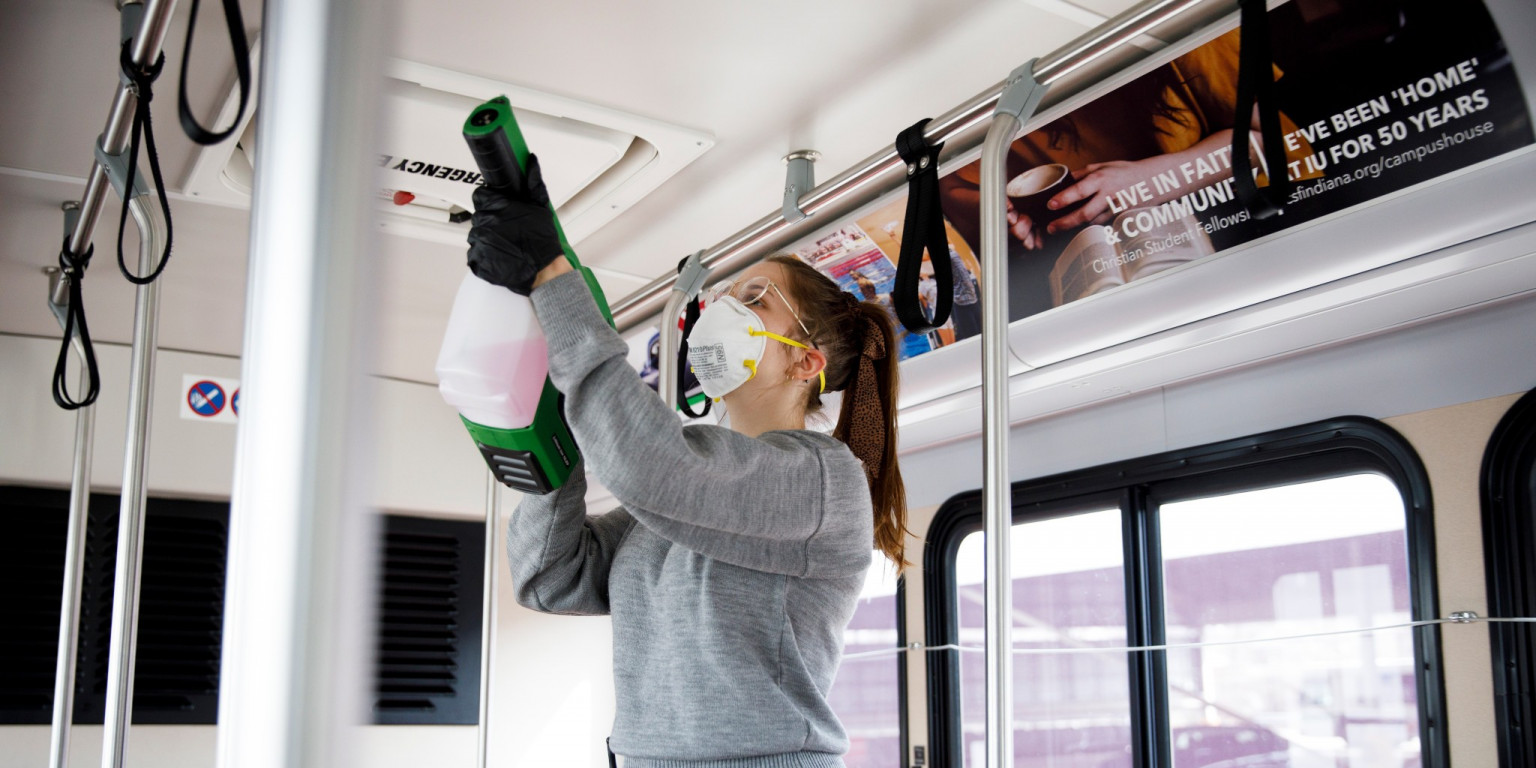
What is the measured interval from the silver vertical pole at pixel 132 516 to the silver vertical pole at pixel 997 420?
1649 mm

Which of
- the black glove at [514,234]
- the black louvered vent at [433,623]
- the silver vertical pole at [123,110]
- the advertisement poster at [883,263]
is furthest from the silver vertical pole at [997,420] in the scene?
the black louvered vent at [433,623]

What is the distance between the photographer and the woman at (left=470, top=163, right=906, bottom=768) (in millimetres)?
1258

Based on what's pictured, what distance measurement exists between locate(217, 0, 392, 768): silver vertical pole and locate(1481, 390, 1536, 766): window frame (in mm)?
3580

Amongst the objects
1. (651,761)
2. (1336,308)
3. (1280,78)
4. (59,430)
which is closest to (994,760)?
(651,761)

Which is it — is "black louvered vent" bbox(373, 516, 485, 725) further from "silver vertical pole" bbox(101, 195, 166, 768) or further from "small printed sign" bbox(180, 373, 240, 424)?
"silver vertical pole" bbox(101, 195, 166, 768)

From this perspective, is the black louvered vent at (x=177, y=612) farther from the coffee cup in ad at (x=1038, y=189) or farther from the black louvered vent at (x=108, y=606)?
the coffee cup in ad at (x=1038, y=189)

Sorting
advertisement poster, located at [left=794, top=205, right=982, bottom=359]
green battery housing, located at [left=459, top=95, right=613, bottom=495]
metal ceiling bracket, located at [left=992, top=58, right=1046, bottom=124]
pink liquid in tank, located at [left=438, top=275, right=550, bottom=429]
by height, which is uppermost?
advertisement poster, located at [left=794, top=205, right=982, bottom=359]

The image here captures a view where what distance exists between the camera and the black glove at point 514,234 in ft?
4.00

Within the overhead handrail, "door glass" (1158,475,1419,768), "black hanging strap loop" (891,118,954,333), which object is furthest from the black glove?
"door glass" (1158,475,1419,768)

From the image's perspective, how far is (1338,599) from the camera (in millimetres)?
3787

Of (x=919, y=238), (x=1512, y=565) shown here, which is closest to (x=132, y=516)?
(x=919, y=238)

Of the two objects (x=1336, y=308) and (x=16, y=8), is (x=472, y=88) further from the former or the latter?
(x=1336, y=308)

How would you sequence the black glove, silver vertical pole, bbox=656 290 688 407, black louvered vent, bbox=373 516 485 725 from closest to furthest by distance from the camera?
the black glove → silver vertical pole, bbox=656 290 688 407 → black louvered vent, bbox=373 516 485 725

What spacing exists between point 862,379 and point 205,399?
3998 mm
